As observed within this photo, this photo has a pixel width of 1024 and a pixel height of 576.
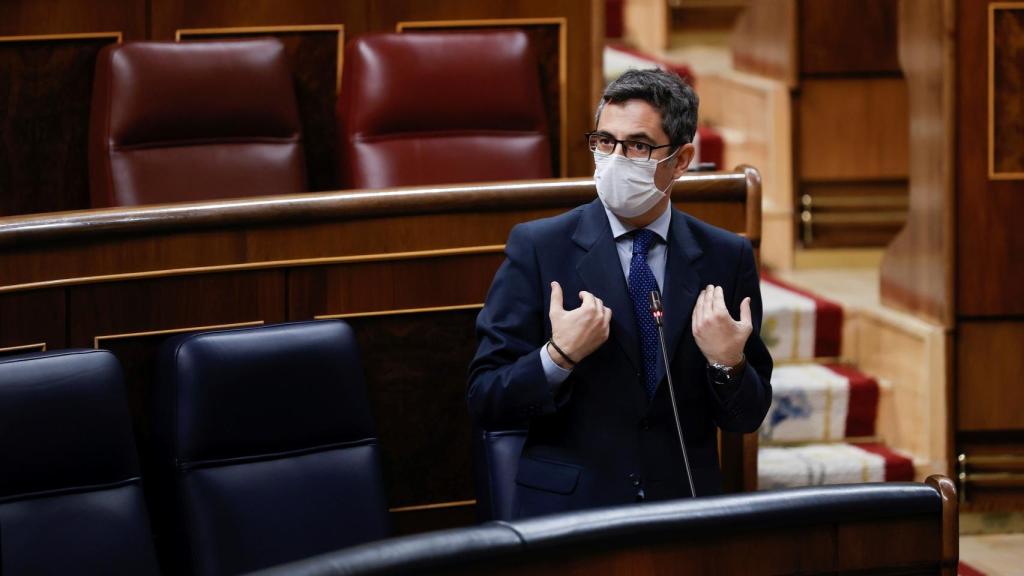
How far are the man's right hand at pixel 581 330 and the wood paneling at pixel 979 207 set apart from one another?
756mm

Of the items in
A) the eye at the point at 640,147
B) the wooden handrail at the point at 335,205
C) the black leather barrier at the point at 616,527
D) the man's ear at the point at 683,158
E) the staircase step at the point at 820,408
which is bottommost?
the staircase step at the point at 820,408

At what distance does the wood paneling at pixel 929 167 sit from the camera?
1385 mm

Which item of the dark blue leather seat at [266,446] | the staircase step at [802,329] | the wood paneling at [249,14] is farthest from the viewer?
the staircase step at [802,329]

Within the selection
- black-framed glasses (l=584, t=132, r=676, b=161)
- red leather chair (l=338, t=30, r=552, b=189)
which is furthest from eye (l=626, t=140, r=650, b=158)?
red leather chair (l=338, t=30, r=552, b=189)

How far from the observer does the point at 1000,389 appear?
140cm

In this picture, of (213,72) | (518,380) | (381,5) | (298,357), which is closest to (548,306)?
(518,380)

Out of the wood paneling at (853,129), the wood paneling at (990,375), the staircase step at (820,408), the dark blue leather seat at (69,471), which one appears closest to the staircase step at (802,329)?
the staircase step at (820,408)

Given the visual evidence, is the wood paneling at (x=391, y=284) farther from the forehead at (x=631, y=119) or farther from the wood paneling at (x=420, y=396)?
the forehead at (x=631, y=119)

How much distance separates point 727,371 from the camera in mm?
774

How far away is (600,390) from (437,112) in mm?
573

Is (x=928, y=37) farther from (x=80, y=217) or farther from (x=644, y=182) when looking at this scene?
(x=80, y=217)

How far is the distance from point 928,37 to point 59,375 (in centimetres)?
97

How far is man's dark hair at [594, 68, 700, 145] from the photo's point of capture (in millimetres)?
780

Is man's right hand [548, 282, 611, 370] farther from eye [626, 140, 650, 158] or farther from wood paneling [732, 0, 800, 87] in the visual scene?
wood paneling [732, 0, 800, 87]
